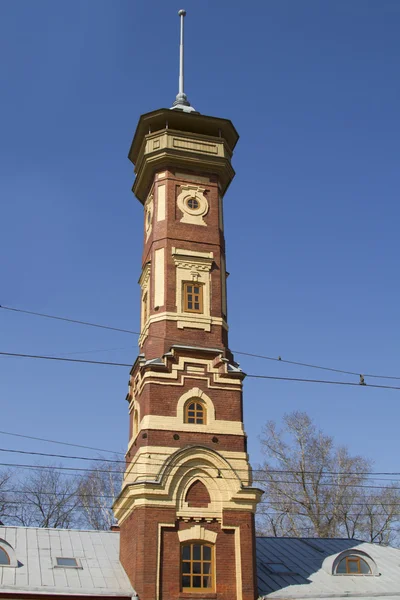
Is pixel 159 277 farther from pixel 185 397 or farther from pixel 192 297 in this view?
pixel 185 397

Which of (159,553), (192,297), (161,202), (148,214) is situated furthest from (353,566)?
(148,214)

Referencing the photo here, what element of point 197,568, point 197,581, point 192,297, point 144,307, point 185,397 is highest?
Result: point 144,307

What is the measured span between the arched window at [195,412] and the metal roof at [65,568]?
5734 millimetres

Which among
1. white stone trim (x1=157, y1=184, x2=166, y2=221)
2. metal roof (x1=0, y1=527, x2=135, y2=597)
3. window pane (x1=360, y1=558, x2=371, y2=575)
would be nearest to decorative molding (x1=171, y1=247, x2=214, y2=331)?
white stone trim (x1=157, y1=184, x2=166, y2=221)

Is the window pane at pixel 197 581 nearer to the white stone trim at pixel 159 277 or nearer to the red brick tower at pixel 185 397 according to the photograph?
the red brick tower at pixel 185 397

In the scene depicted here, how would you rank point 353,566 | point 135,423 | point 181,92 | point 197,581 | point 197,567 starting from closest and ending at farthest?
point 197,581 < point 197,567 < point 353,566 < point 135,423 < point 181,92

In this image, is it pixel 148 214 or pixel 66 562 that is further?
pixel 148 214

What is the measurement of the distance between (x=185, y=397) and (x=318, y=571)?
328 inches

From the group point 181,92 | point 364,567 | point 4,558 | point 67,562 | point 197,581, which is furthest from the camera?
point 181,92

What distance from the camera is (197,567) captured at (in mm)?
22594

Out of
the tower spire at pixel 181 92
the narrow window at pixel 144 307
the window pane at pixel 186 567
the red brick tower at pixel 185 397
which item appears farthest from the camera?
the tower spire at pixel 181 92

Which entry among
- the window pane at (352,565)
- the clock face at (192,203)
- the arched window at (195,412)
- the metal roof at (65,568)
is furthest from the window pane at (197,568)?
the clock face at (192,203)

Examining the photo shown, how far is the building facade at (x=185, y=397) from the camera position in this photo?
22547 millimetres

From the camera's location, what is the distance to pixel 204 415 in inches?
981
